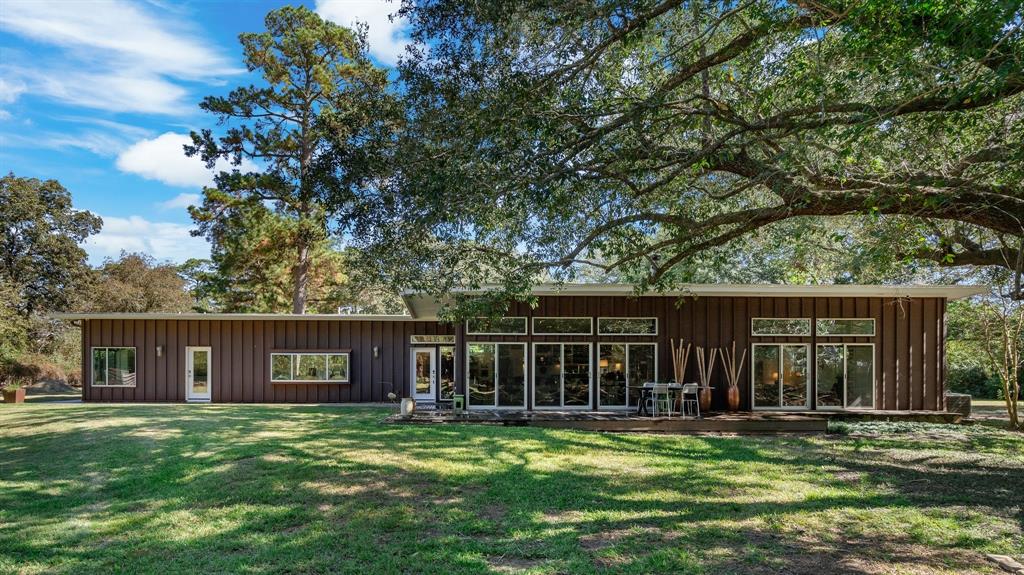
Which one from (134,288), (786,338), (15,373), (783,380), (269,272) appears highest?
(269,272)

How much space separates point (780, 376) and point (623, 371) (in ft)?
12.1

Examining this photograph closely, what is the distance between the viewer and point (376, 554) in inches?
184

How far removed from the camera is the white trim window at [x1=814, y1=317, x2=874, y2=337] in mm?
13891

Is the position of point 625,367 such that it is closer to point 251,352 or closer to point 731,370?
point 731,370

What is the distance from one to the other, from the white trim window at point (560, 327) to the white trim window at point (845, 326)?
5.37 m

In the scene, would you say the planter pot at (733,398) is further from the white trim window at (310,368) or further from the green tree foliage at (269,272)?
the green tree foliage at (269,272)

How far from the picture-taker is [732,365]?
44.7 ft

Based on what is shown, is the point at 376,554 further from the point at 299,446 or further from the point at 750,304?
the point at 750,304

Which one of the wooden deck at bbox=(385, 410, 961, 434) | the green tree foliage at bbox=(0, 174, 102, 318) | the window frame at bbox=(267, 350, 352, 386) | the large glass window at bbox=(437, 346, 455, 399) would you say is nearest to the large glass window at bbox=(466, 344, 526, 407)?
the wooden deck at bbox=(385, 410, 961, 434)

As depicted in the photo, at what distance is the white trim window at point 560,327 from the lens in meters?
13.6

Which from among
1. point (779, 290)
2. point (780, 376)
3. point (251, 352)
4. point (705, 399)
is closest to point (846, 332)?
point (780, 376)

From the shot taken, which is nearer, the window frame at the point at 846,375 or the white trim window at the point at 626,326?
the white trim window at the point at 626,326

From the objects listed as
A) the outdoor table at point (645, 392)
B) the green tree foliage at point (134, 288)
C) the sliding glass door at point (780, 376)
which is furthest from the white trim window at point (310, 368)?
the green tree foliage at point (134, 288)

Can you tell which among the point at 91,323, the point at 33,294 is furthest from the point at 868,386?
the point at 33,294
